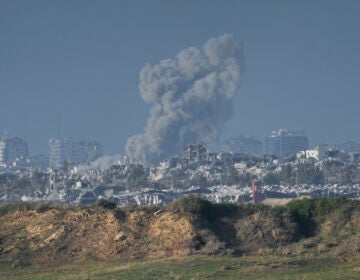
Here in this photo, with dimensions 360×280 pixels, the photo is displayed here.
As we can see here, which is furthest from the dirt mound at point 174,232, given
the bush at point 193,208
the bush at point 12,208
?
the bush at point 12,208

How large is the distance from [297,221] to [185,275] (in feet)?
37.4

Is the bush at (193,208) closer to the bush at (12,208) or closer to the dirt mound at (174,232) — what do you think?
the dirt mound at (174,232)

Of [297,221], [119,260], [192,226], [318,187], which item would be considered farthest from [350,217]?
[318,187]

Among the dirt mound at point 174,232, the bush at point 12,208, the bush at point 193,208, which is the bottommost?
the dirt mound at point 174,232

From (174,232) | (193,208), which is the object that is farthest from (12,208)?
(174,232)

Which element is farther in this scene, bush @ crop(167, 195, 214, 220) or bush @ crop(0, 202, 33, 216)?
bush @ crop(0, 202, 33, 216)

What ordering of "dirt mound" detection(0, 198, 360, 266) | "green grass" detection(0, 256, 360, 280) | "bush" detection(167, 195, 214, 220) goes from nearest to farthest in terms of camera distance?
"green grass" detection(0, 256, 360, 280), "dirt mound" detection(0, 198, 360, 266), "bush" detection(167, 195, 214, 220)

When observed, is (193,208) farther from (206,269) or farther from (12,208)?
(12,208)

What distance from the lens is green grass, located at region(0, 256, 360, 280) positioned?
152ft

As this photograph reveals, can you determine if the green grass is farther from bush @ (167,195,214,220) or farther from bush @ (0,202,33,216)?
bush @ (0,202,33,216)

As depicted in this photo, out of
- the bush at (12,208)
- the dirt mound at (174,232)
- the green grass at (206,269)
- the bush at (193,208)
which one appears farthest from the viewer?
the bush at (12,208)

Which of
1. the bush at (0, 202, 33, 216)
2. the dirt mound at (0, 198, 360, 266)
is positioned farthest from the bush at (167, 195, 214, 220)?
the bush at (0, 202, 33, 216)

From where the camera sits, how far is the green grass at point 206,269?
46188 mm

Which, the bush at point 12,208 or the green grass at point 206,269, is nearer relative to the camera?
the green grass at point 206,269
